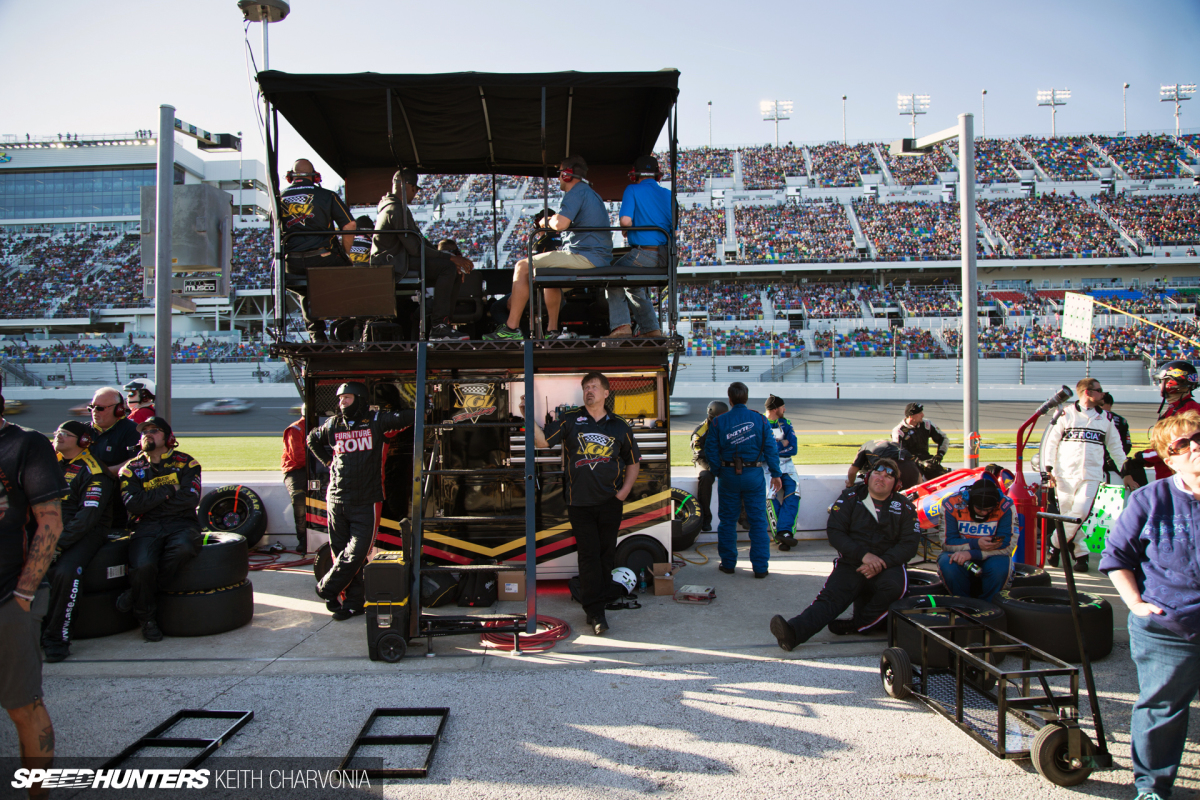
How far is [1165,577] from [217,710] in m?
4.88

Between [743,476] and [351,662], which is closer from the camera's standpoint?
[351,662]

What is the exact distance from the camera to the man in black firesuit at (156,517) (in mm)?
5355

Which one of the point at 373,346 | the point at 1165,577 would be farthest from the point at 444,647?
the point at 1165,577

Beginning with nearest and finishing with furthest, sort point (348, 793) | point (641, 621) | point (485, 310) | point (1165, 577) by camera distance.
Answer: point (1165, 577), point (348, 793), point (641, 621), point (485, 310)

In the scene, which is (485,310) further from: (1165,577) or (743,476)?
(1165,577)

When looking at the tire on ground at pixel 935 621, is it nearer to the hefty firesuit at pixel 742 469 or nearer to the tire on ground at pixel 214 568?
the hefty firesuit at pixel 742 469

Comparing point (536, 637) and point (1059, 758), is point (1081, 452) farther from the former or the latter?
point (536, 637)

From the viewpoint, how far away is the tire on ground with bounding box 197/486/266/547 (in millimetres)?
8352

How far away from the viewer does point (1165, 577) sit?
2.93 meters

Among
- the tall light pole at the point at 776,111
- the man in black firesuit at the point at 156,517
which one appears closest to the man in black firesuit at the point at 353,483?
the man in black firesuit at the point at 156,517

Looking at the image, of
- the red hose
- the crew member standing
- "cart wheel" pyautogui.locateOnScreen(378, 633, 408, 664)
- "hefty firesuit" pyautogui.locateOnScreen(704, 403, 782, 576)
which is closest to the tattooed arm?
"cart wheel" pyautogui.locateOnScreen(378, 633, 408, 664)

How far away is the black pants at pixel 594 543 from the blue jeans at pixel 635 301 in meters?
1.91

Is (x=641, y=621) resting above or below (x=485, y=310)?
below

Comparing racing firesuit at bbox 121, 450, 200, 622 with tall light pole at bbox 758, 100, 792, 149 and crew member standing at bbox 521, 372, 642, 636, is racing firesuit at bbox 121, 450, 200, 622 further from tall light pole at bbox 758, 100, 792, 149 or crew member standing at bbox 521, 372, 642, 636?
tall light pole at bbox 758, 100, 792, 149
